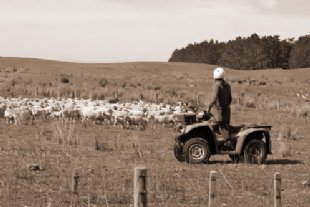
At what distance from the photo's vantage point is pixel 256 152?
1669cm

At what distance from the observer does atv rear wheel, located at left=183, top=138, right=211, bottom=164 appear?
1633cm

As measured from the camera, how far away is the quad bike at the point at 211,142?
1634 cm

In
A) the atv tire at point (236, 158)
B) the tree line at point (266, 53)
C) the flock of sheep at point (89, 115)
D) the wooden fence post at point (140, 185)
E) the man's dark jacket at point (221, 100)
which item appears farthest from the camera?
the tree line at point (266, 53)

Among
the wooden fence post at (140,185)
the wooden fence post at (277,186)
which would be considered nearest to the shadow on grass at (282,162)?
the wooden fence post at (277,186)

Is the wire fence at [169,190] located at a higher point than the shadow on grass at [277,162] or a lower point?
lower

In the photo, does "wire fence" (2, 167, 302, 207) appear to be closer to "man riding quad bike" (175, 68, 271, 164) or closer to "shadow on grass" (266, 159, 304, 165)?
"man riding quad bike" (175, 68, 271, 164)

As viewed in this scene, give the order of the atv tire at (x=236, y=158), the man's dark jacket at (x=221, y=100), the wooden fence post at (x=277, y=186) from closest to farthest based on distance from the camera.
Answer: the wooden fence post at (x=277, y=186), the man's dark jacket at (x=221, y=100), the atv tire at (x=236, y=158)

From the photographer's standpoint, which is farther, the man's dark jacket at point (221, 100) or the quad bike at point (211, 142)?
the quad bike at point (211, 142)

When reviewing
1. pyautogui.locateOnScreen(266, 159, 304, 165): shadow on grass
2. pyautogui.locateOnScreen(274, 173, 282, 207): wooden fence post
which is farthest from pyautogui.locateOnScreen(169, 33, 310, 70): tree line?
pyautogui.locateOnScreen(274, 173, 282, 207): wooden fence post

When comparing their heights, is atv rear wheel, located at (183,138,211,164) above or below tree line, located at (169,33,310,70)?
below

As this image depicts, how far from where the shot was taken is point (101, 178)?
1400 centimetres

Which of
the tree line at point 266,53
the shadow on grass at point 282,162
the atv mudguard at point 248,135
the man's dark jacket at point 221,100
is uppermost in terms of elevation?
the tree line at point 266,53

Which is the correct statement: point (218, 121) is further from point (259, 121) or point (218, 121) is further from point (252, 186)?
point (259, 121)

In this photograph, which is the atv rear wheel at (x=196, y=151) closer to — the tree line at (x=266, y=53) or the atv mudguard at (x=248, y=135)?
the atv mudguard at (x=248, y=135)
